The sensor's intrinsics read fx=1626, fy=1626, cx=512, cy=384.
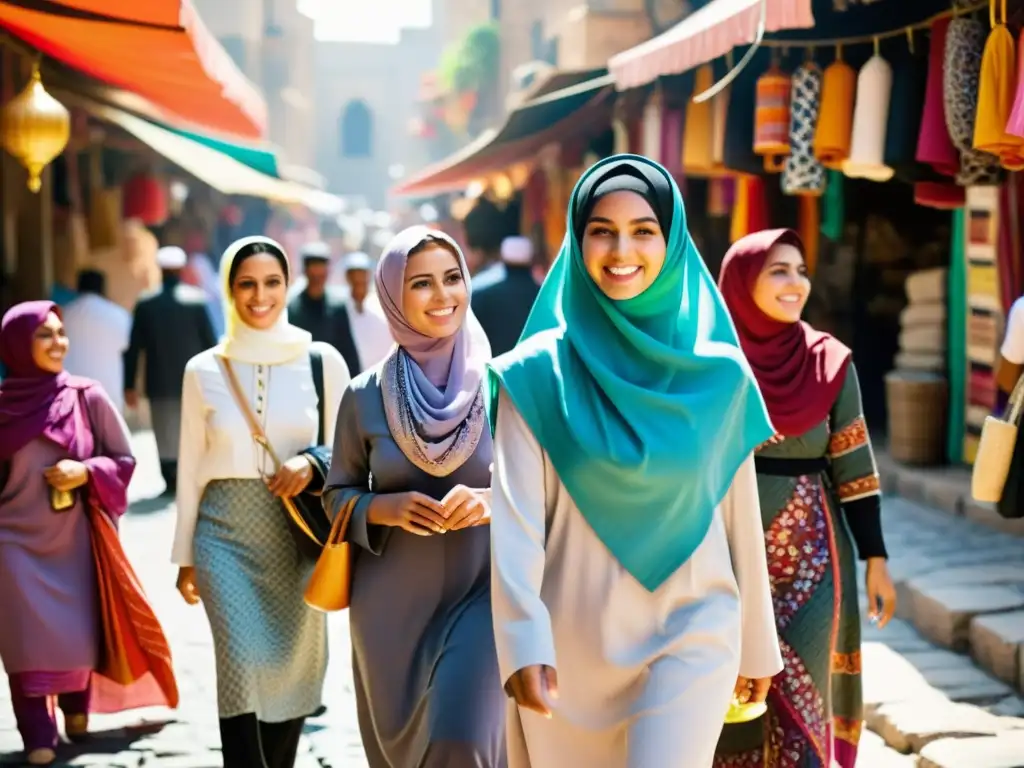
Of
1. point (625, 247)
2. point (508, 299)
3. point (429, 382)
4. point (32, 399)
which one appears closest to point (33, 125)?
point (32, 399)

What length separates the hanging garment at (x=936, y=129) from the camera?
258 inches

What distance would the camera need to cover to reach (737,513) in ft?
10.2

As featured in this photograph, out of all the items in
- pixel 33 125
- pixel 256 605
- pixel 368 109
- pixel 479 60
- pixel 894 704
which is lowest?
pixel 894 704

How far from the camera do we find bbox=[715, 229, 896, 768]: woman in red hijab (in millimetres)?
4285

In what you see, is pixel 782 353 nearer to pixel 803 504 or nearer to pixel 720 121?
pixel 803 504

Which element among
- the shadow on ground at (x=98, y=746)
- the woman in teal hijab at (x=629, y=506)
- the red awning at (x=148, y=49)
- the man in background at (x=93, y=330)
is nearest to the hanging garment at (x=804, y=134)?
→ the red awning at (x=148, y=49)

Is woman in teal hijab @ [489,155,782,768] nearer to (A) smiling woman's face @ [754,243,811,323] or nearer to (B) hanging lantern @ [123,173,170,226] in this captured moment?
(A) smiling woman's face @ [754,243,811,323]

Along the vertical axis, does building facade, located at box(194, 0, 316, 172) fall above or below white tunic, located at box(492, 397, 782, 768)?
above

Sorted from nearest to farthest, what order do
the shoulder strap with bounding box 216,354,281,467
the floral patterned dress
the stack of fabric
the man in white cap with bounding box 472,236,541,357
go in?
the floral patterned dress, the shoulder strap with bounding box 216,354,281,467, the man in white cap with bounding box 472,236,541,357, the stack of fabric

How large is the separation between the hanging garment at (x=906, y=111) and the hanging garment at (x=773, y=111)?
2.30ft

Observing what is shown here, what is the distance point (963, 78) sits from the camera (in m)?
6.29

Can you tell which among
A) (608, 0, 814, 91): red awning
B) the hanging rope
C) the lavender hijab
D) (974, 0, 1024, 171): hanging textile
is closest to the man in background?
(608, 0, 814, 91): red awning

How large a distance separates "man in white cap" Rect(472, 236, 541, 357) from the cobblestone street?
2080 mm

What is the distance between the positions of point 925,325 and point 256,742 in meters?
6.29
